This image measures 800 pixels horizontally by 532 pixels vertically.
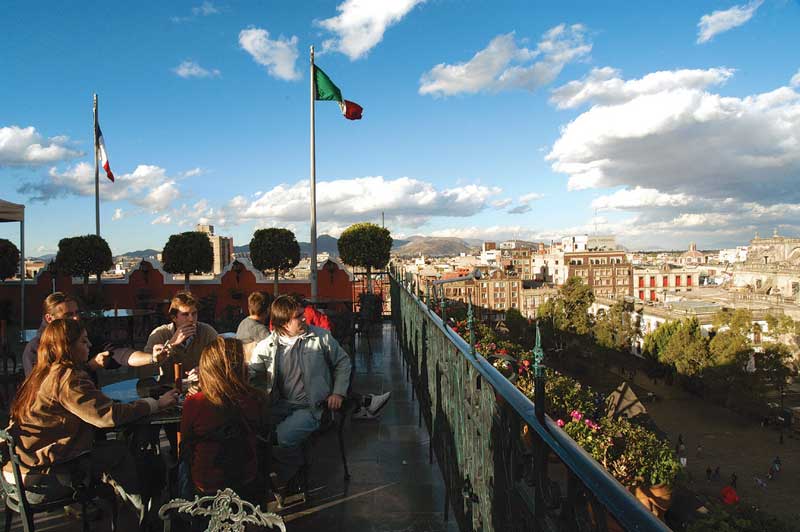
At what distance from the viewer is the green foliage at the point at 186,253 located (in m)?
14.3

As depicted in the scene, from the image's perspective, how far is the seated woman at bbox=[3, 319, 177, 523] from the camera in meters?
2.29

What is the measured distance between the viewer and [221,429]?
2.21 m

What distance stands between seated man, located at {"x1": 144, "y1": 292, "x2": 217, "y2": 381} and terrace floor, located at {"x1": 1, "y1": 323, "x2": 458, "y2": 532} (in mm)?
1008

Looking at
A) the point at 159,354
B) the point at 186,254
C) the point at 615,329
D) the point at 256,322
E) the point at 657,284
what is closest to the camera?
the point at 159,354

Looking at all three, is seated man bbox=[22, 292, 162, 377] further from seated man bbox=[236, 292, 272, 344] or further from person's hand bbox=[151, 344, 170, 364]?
seated man bbox=[236, 292, 272, 344]

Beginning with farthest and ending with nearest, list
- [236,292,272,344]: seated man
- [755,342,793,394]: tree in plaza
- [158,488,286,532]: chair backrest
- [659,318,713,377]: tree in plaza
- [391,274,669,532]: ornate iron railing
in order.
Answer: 1. [659,318,713,377]: tree in plaza
2. [755,342,793,394]: tree in plaza
3. [236,292,272,344]: seated man
4. [158,488,286,532]: chair backrest
5. [391,274,669,532]: ornate iron railing

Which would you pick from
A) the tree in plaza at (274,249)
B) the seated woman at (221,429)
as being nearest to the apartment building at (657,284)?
the tree in plaza at (274,249)

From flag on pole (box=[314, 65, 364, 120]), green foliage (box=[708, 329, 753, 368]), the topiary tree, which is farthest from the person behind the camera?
green foliage (box=[708, 329, 753, 368])

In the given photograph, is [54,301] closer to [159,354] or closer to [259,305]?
[159,354]

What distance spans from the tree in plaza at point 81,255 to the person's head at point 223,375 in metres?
13.1

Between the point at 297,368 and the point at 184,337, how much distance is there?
957mm

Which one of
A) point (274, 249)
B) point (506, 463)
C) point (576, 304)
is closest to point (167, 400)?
point (506, 463)

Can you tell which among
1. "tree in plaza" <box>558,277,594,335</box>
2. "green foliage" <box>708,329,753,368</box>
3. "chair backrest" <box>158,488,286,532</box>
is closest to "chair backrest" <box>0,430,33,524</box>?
"chair backrest" <box>158,488,286,532</box>

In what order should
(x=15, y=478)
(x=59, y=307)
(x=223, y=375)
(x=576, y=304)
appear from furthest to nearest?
(x=576, y=304)
(x=59, y=307)
(x=223, y=375)
(x=15, y=478)
